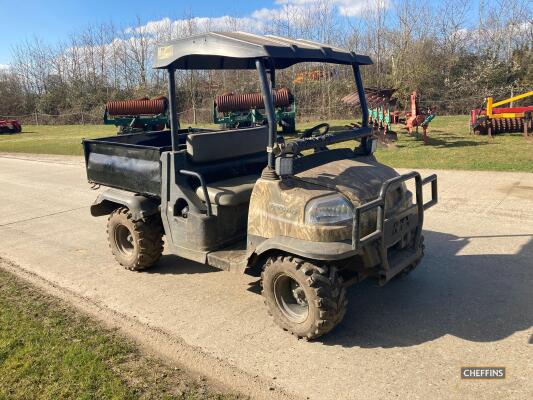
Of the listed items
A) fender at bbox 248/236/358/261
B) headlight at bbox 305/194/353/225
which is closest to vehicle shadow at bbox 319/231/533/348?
fender at bbox 248/236/358/261

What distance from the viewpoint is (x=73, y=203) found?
338 inches

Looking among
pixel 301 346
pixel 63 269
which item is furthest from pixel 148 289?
pixel 301 346

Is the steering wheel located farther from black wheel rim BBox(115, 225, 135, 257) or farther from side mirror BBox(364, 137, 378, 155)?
black wheel rim BBox(115, 225, 135, 257)

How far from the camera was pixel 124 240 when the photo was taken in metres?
5.32

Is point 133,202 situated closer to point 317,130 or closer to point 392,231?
point 317,130

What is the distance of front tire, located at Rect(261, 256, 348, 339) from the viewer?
10.9 feet

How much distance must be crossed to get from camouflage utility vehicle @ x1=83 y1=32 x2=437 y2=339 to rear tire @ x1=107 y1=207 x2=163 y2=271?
1 cm

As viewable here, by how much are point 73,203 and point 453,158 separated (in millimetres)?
8671

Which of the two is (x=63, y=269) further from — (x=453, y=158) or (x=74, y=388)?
(x=453, y=158)

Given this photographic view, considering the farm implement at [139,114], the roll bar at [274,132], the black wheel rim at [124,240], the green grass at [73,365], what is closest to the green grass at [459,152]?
the farm implement at [139,114]

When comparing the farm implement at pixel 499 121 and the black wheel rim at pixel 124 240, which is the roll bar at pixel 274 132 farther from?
the farm implement at pixel 499 121

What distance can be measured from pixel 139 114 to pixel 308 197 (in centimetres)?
1880

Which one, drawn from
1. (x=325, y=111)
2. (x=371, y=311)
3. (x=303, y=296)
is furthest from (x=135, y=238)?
(x=325, y=111)

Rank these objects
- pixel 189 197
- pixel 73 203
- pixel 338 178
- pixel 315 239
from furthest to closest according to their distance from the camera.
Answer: pixel 73 203
pixel 189 197
pixel 338 178
pixel 315 239
